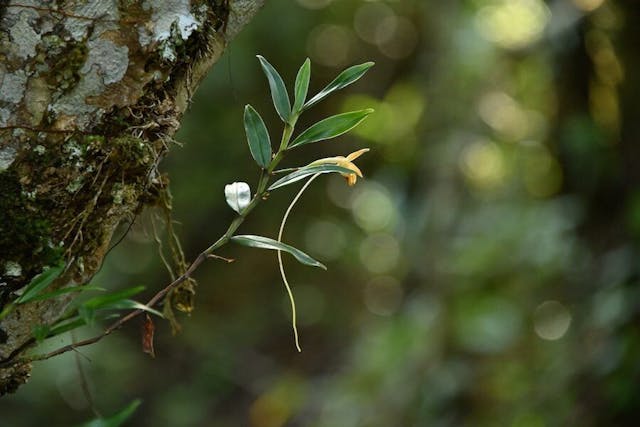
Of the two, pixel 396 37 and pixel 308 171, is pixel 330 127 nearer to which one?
pixel 308 171

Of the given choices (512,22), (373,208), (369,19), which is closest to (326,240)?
(373,208)

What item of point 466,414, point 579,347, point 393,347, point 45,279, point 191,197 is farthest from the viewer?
point 191,197

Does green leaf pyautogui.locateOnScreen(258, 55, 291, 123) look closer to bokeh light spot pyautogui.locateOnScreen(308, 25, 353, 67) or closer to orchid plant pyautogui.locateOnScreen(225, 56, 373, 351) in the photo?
orchid plant pyautogui.locateOnScreen(225, 56, 373, 351)

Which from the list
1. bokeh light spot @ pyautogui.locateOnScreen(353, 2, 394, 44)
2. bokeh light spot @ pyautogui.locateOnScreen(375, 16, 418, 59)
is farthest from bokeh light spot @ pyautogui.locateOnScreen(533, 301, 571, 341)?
bokeh light spot @ pyautogui.locateOnScreen(353, 2, 394, 44)

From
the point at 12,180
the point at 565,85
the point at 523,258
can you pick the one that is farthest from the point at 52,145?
A: the point at 565,85

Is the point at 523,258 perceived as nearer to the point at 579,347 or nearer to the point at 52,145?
the point at 579,347
